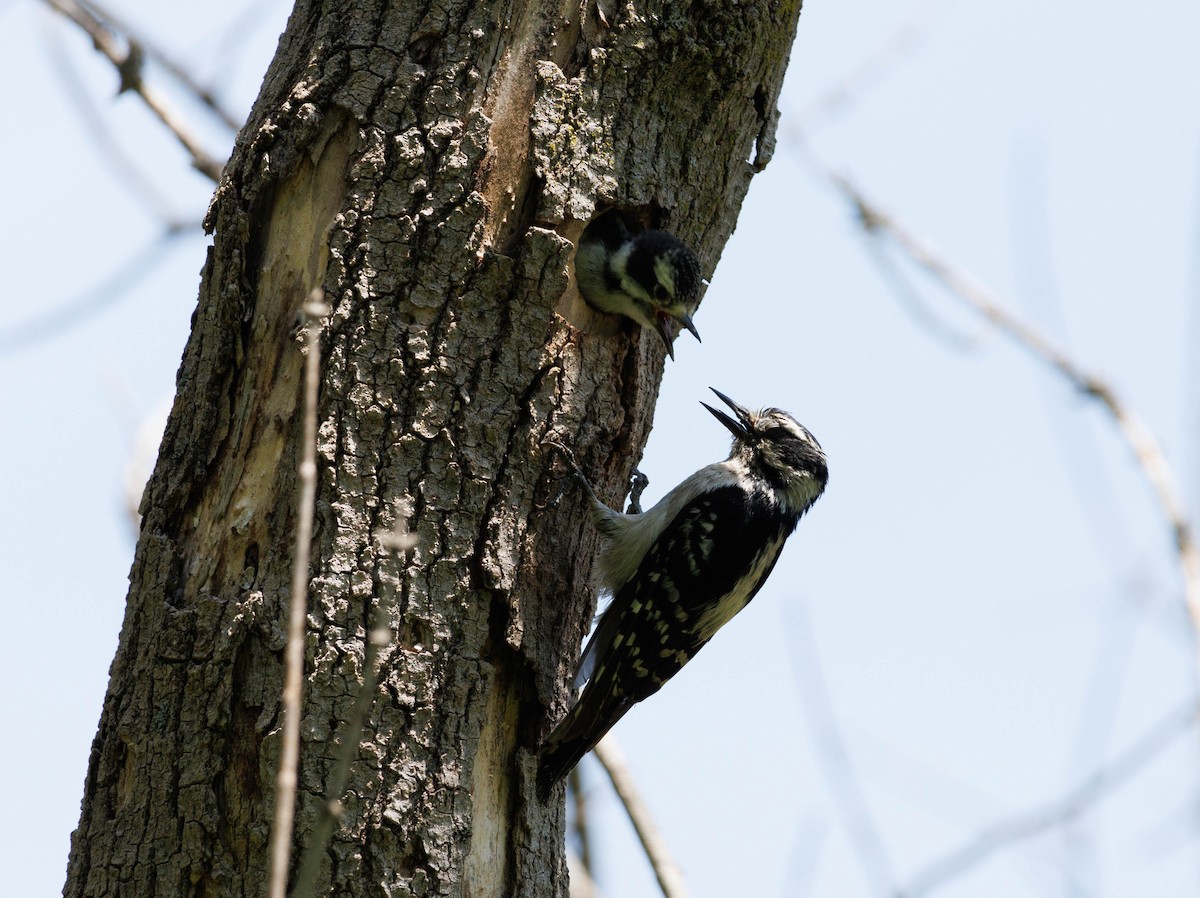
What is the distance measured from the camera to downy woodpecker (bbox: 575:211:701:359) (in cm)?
407

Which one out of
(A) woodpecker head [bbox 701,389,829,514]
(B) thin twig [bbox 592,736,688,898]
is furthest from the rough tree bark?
(A) woodpecker head [bbox 701,389,829,514]

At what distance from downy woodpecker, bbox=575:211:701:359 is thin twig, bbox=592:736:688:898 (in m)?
1.54

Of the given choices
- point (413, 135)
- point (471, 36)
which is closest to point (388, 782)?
point (413, 135)

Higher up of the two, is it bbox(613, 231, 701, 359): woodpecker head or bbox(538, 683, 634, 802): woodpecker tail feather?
bbox(613, 231, 701, 359): woodpecker head

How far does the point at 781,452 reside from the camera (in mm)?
5598

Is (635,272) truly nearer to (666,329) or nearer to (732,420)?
(666,329)

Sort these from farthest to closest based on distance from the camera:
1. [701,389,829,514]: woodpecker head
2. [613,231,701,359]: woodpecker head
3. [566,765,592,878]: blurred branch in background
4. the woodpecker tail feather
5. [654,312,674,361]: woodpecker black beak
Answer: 1. [701,389,829,514]: woodpecker head
2. [566,765,592,878]: blurred branch in background
3. [654,312,674,361]: woodpecker black beak
4. [613,231,701,359]: woodpecker head
5. the woodpecker tail feather

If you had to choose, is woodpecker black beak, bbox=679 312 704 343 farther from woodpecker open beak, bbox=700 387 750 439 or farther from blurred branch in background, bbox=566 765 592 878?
blurred branch in background, bbox=566 765 592 878

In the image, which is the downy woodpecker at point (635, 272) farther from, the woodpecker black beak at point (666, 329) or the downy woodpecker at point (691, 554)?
the downy woodpecker at point (691, 554)

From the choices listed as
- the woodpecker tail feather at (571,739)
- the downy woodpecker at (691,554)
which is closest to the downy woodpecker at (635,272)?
the downy woodpecker at (691,554)

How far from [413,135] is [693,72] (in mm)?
1025

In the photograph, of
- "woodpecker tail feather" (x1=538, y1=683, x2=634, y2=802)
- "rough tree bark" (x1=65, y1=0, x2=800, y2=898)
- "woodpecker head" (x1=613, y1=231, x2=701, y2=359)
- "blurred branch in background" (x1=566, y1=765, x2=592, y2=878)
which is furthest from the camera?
"blurred branch in background" (x1=566, y1=765, x2=592, y2=878)

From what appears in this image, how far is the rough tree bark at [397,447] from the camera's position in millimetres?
3100

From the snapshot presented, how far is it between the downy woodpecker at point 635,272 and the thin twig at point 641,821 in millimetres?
1541
